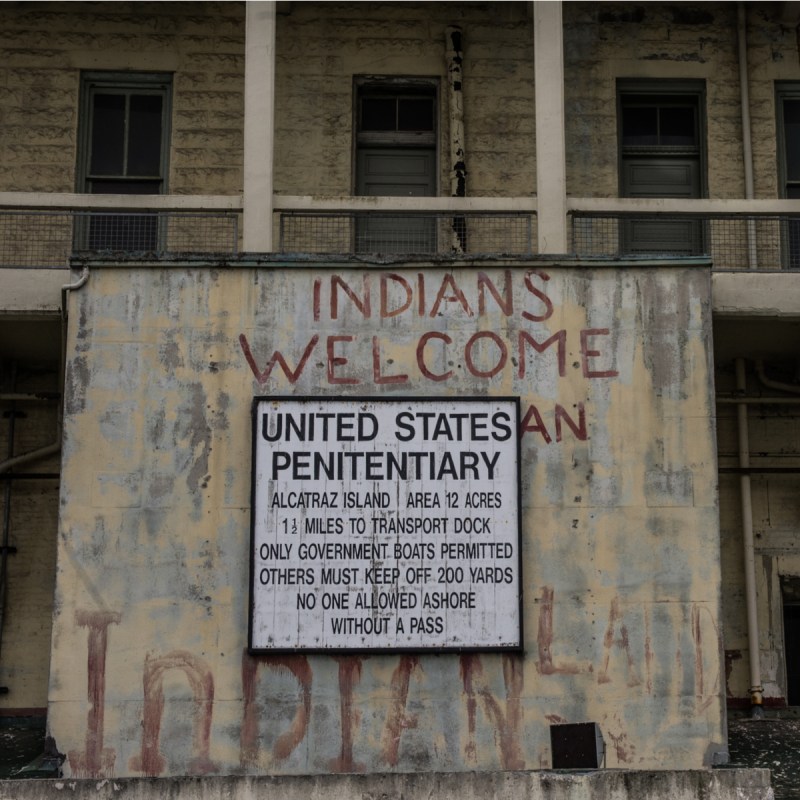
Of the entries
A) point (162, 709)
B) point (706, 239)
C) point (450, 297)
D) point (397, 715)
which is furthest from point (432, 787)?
point (706, 239)

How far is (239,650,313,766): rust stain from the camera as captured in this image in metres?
10.5

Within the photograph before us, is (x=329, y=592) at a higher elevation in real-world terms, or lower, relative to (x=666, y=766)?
higher

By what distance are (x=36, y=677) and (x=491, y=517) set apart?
213 inches

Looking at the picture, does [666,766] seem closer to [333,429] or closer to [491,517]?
[491,517]

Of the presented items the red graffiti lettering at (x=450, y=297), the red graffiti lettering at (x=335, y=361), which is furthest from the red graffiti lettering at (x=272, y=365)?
the red graffiti lettering at (x=450, y=297)

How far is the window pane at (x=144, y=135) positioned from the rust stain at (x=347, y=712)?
6.34 meters

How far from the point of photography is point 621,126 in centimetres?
1469

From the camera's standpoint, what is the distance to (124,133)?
14.5 m

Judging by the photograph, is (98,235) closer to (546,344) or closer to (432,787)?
(546,344)

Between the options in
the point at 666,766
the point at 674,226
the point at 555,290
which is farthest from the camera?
the point at 674,226

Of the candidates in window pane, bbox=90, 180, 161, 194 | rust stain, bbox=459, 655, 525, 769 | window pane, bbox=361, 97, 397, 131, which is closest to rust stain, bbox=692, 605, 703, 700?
rust stain, bbox=459, 655, 525, 769

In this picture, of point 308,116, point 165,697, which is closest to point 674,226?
point 308,116

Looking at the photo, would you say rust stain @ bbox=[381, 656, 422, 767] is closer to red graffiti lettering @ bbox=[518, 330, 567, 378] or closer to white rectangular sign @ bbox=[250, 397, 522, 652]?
white rectangular sign @ bbox=[250, 397, 522, 652]

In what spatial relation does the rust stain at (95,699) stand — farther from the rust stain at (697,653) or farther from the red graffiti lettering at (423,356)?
the rust stain at (697,653)
